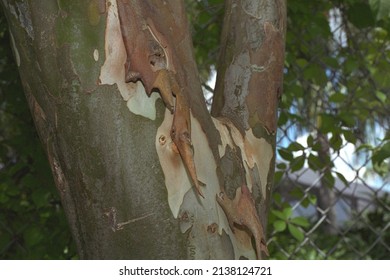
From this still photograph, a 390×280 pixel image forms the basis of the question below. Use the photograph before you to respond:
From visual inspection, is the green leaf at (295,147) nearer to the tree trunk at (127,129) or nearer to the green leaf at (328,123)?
the green leaf at (328,123)

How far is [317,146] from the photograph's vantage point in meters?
1.65

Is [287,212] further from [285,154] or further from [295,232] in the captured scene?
[285,154]

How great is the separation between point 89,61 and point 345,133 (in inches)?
40.7

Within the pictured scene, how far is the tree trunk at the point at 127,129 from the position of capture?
683 mm

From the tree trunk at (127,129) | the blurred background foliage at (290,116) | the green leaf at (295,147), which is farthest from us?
the green leaf at (295,147)

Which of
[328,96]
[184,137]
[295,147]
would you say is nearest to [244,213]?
[184,137]

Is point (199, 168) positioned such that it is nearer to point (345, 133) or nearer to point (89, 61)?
point (89, 61)

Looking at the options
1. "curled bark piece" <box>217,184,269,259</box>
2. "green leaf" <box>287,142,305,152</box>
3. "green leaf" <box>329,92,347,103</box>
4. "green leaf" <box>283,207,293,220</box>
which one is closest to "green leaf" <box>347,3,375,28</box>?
"green leaf" <box>329,92,347,103</box>

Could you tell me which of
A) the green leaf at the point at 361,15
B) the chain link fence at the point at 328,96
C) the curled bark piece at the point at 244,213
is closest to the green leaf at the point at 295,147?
the chain link fence at the point at 328,96

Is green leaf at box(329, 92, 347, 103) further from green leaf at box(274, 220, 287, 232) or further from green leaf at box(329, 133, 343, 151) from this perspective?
green leaf at box(274, 220, 287, 232)

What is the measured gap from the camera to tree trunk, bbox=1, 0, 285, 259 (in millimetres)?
683

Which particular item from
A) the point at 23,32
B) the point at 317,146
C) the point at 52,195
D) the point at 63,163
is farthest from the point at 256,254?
the point at 317,146

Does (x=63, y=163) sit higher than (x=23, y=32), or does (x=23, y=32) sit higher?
(x=23, y=32)

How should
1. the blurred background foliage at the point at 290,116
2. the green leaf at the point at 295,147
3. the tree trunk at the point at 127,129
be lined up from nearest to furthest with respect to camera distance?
the tree trunk at the point at 127,129, the blurred background foliage at the point at 290,116, the green leaf at the point at 295,147
